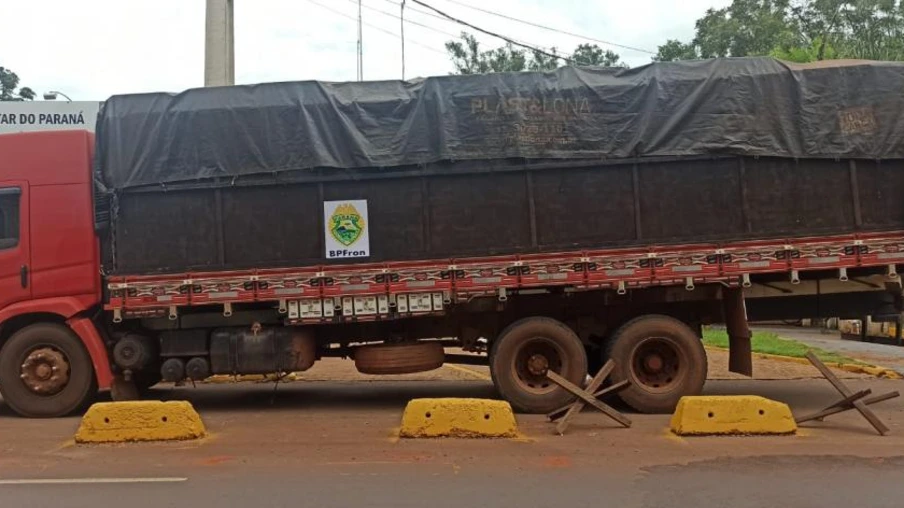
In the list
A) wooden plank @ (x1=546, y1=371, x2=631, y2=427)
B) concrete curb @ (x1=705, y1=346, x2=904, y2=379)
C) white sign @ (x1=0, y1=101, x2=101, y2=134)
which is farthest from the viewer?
white sign @ (x1=0, y1=101, x2=101, y2=134)

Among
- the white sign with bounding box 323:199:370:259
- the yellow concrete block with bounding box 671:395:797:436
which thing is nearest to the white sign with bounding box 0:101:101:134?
the white sign with bounding box 323:199:370:259

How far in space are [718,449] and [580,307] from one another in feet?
8.32

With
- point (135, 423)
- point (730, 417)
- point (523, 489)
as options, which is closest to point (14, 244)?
point (135, 423)

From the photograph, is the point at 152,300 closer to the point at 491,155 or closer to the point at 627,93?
the point at 491,155

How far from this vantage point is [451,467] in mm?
6023

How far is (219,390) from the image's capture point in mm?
11000

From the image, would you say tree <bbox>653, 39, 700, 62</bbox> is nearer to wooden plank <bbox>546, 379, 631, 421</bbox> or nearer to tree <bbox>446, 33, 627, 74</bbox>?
tree <bbox>446, 33, 627, 74</bbox>

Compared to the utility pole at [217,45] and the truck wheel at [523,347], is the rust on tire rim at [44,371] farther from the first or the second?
the utility pole at [217,45]

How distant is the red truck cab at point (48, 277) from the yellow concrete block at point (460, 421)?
393cm

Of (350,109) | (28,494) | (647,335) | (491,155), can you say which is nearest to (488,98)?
(491,155)

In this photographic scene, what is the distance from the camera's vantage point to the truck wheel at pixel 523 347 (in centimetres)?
830

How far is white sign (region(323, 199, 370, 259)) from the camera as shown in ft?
27.6

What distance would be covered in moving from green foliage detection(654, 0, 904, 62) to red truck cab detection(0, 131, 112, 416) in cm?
2742

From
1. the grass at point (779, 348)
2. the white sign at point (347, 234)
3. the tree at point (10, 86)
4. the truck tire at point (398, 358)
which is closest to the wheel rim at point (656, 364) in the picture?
the truck tire at point (398, 358)
